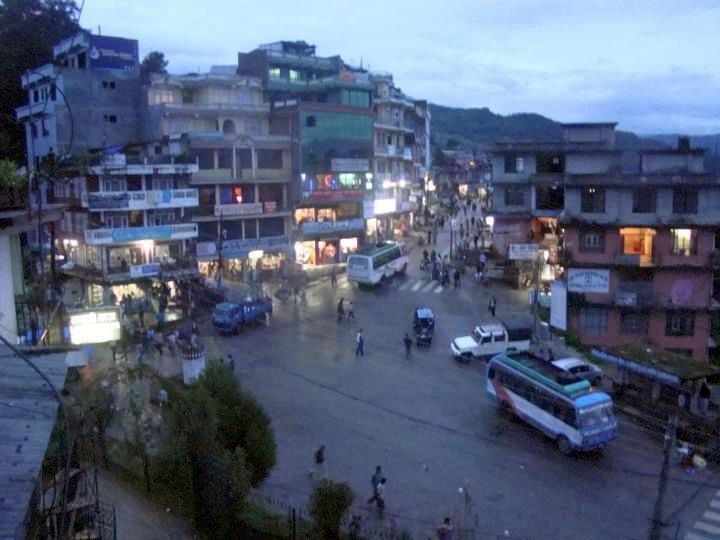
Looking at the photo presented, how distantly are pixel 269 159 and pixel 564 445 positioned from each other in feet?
102

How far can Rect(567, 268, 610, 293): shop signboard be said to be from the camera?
31391mm

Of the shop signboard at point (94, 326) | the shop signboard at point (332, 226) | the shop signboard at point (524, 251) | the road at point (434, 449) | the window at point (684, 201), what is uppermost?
the window at point (684, 201)

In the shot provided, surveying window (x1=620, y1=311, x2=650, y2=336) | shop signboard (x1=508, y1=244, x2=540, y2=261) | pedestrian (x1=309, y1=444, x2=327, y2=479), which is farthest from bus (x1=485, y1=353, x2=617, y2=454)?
shop signboard (x1=508, y1=244, x2=540, y2=261)

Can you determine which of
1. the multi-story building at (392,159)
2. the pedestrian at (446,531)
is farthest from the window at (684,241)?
the multi-story building at (392,159)

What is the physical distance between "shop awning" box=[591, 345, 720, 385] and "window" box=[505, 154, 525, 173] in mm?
19635

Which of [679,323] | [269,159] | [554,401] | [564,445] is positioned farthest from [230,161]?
[564,445]

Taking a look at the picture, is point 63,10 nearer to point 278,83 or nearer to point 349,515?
point 278,83

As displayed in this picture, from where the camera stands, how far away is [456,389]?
24609 mm

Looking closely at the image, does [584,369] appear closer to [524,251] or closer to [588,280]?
[588,280]

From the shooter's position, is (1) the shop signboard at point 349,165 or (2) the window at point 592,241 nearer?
(2) the window at point 592,241

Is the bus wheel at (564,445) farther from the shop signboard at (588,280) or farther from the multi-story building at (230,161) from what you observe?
the multi-story building at (230,161)

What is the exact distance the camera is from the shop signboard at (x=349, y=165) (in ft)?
157

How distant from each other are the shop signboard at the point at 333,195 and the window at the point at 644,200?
21.9 meters

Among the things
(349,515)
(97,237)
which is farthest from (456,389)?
(97,237)
